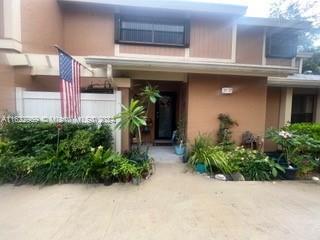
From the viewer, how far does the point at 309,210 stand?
4.04 m

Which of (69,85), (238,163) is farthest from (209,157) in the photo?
(69,85)

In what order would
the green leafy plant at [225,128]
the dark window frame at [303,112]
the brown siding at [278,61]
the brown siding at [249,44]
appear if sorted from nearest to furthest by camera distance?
the green leafy plant at [225,128] → the brown siding at [249,44] → the brown siding at [278,61] → the dark window frame at [303,112]

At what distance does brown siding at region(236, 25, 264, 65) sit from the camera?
28.9 ft

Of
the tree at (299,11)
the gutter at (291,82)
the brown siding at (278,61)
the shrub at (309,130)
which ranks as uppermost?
the tree at (299,11)

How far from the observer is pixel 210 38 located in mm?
8602

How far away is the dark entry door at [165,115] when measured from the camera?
9.61m

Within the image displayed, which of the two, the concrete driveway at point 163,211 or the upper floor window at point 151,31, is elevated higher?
the upper floor window at point 151,31

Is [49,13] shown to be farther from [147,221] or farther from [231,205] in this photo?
[231,205]

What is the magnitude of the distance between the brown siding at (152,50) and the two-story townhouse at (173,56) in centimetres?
4

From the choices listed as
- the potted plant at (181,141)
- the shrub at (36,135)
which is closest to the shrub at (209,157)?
the potted plant at (181,141)

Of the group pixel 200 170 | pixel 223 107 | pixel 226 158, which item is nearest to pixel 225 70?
pixel 223 107

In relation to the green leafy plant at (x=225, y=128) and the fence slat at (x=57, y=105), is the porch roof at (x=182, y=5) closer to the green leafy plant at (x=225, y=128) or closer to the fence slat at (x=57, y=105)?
the fence slat at (x=57, y=105)

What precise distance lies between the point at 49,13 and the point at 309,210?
27.2ft

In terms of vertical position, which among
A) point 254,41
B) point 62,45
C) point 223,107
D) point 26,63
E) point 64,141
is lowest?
point 64,141
